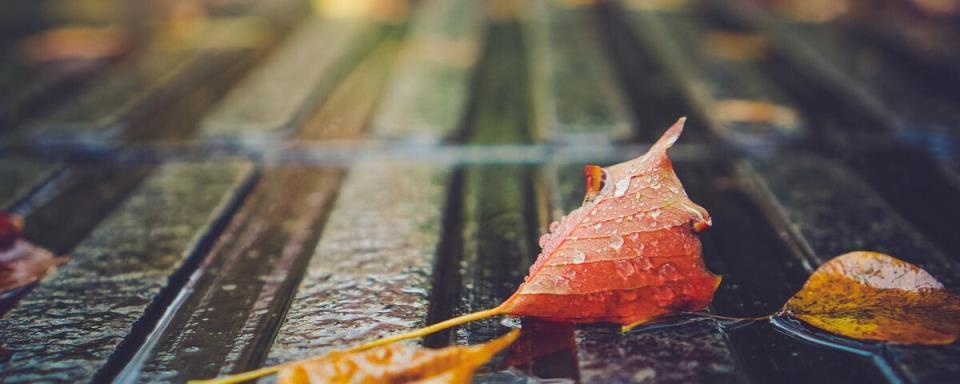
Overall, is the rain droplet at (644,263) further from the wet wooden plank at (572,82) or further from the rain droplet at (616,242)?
the wet wooden plank at (572,82)

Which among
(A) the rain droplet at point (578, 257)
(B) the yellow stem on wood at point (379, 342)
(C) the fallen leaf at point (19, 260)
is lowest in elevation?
(B) the yellow stem on wood at point (379, 342)

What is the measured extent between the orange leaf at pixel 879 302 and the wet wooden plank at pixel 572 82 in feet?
1.90

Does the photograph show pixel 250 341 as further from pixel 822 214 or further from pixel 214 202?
pixel 822 214

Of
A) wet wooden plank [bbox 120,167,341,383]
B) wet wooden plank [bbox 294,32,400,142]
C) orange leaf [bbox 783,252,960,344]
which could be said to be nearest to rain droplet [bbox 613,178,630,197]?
orange leaf [bbox 783,252,960,344]

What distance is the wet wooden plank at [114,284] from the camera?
710 millimetres

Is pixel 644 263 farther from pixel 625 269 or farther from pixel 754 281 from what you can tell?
pixel 754 281

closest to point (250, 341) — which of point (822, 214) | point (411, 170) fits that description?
point (411, 170)

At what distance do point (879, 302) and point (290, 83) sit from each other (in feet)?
4.14

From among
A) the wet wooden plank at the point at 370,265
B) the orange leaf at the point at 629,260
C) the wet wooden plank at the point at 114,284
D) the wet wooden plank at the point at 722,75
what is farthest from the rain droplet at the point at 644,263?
the wet wooden plank at the point at 722,75

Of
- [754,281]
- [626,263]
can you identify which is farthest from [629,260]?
[754,281]

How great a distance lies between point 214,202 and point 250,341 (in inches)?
15.1

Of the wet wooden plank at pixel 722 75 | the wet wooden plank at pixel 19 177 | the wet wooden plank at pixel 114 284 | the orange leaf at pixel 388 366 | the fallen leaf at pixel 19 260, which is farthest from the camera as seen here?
the wet wooden plank at pixel 722 75

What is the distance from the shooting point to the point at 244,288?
0.84 m

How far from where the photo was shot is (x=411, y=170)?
1156mm
